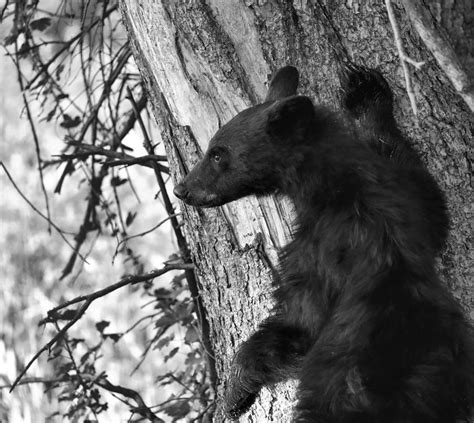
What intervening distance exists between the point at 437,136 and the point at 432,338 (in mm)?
793

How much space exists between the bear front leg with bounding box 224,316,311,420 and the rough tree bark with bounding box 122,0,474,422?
11cm

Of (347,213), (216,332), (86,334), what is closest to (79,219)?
(86,334)

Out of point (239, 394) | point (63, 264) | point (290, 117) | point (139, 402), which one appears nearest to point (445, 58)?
point (290, 117)

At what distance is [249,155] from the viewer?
3.19 meters

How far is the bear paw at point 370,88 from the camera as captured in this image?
3195mm

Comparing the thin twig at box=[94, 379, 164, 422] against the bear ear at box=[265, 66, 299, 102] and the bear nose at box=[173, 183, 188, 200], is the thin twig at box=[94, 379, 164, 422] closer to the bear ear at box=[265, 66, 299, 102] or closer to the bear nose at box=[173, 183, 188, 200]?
the bear nose at box=[173, 183, 188, 200]

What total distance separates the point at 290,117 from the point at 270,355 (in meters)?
0.84

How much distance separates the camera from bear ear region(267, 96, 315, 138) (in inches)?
116

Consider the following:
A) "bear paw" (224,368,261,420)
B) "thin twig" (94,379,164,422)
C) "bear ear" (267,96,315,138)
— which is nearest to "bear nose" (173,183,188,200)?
"bear ear" (267,96,315,138)

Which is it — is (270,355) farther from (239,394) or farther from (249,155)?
(249,155)

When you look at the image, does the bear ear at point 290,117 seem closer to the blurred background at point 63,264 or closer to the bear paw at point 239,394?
the bear paw at point 239,394

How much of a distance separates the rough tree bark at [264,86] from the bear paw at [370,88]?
0.04 meters

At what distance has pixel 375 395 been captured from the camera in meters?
2.74

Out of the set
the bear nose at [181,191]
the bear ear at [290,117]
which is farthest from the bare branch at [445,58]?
the bear nose at [181,191]
